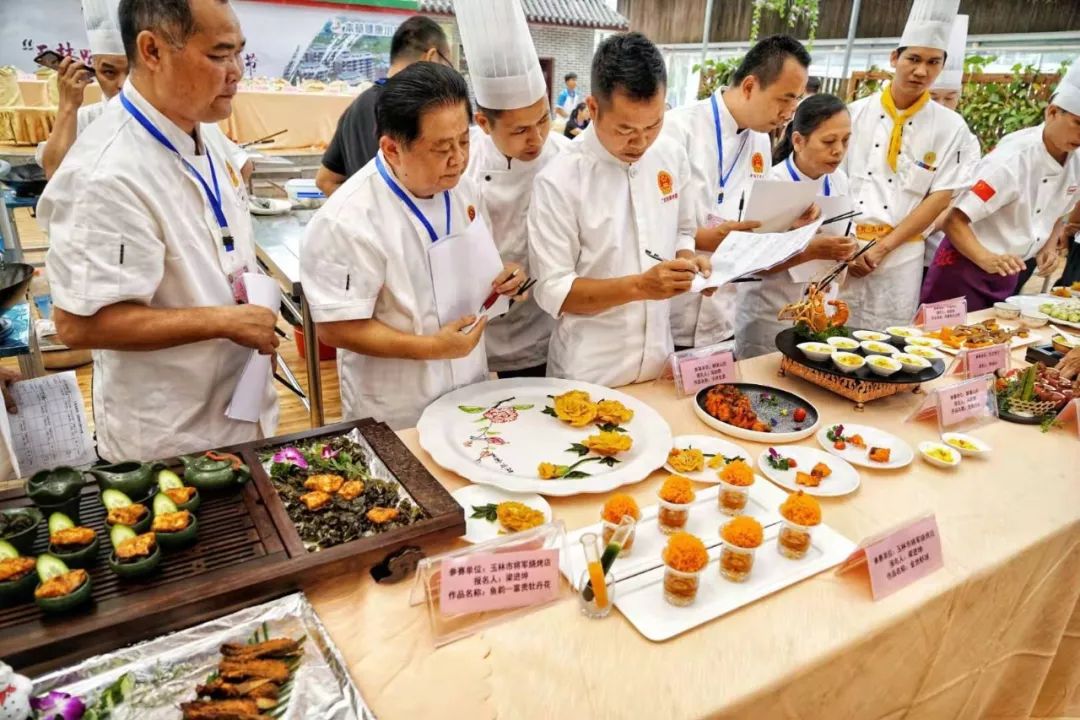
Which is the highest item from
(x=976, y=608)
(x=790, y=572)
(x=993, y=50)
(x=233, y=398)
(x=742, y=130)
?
(x=993, y=50)

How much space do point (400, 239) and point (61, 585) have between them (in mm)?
948

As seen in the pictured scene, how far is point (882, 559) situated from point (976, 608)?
1.02 feet

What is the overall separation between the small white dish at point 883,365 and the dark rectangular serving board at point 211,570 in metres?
1.32

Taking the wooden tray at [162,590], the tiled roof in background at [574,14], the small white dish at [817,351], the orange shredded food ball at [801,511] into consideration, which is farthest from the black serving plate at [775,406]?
the tiled roof in background at [574,14]

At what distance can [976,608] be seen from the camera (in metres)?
1.26

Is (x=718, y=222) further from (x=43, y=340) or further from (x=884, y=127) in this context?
(x=43, y=340)

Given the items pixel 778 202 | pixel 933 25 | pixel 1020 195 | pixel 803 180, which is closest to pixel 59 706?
pixel 778 202

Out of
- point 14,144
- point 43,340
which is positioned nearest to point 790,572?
point 43,340

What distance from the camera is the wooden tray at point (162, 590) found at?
2.78ft

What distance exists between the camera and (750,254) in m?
1.79

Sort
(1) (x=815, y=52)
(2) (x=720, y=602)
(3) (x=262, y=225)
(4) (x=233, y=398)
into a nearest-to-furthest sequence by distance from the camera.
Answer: (2) (x=720, y=602) → (4) (x=233, y=398) → (3) (x=262, y=225) → (1) (x=815, y=52)

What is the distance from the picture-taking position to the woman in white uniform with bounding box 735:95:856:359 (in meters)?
2.35

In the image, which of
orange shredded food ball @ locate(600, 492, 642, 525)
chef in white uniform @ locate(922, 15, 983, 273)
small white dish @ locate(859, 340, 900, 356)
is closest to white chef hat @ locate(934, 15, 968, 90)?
chef in white uniform @ locate(922, 15, 983, 273)

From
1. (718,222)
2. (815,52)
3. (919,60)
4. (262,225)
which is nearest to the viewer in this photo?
(718,222)
